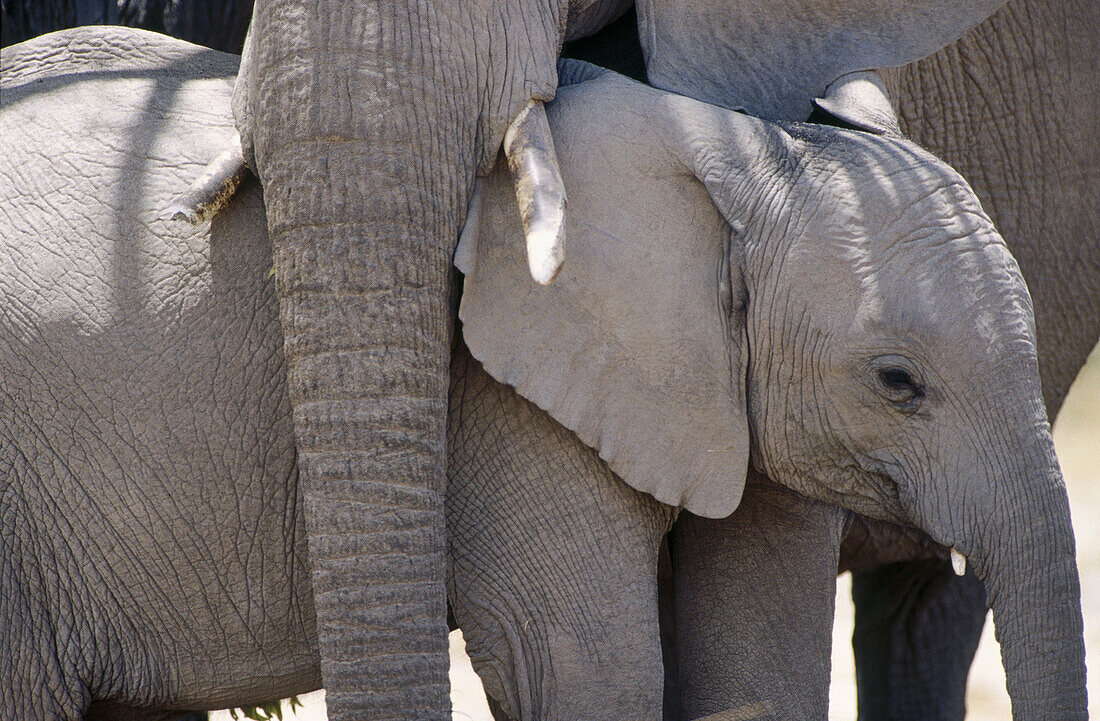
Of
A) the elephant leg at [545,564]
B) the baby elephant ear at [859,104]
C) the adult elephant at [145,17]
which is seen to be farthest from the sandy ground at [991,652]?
the adult elephant at [145,17]

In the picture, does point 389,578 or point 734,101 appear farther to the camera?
point 734,101

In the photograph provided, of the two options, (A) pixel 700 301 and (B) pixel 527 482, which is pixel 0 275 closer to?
(B) pixel 527 482

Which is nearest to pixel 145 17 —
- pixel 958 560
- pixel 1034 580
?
pixel 958 560

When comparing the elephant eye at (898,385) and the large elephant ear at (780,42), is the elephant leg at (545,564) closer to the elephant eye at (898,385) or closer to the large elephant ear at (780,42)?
the elephant eye at (898,385)

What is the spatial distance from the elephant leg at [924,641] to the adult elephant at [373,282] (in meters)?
2.23

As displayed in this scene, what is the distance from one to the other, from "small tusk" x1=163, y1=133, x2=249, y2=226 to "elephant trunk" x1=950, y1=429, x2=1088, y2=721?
139 centimetres

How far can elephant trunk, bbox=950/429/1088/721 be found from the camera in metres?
2.07

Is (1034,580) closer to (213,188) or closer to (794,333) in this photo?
(794,333)

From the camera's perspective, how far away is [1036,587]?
2084mm

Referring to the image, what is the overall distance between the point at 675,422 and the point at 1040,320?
5.27 feet

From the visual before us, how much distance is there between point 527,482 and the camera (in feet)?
7.43

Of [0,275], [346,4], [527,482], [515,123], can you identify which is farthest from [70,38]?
[527,482]

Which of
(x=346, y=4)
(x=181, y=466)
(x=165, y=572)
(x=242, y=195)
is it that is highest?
(x=346, y=4)

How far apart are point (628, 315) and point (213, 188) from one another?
75cm
